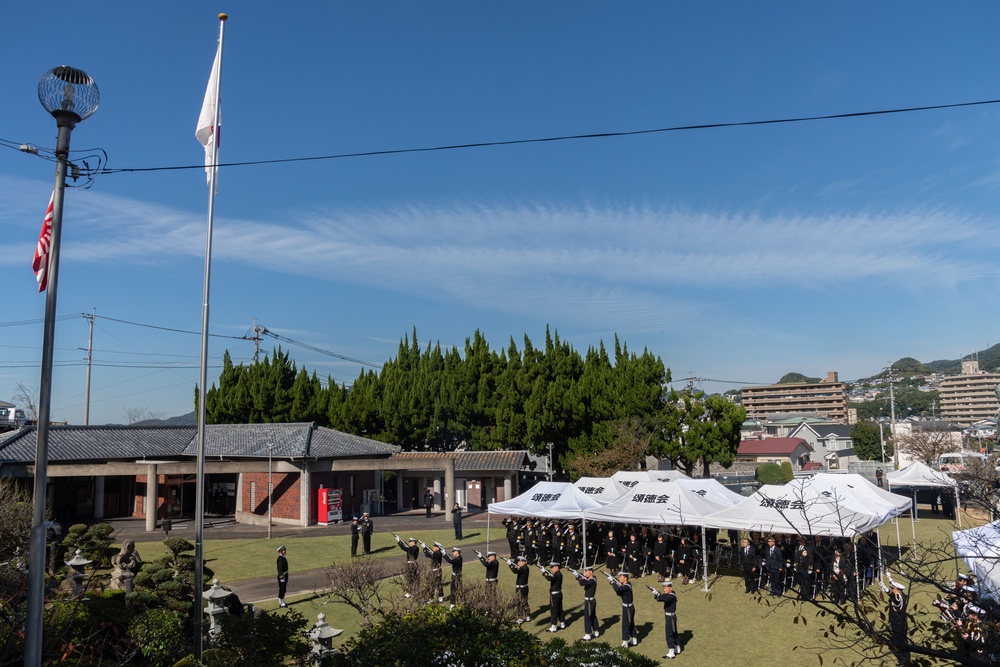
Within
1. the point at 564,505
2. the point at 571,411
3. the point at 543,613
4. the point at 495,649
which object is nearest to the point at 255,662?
the point at 495,649

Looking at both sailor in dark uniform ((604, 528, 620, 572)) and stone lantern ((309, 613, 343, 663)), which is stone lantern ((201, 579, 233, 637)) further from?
sailor in dark uniform ((604, 528, 620, 572))

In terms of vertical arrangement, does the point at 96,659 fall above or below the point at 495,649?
below

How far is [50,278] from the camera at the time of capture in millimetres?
6449

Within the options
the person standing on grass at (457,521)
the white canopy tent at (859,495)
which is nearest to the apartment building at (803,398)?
the person standing on grass at (457,521)

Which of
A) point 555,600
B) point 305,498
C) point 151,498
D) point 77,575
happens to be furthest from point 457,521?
point 77,575

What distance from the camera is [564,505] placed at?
64.4 feet

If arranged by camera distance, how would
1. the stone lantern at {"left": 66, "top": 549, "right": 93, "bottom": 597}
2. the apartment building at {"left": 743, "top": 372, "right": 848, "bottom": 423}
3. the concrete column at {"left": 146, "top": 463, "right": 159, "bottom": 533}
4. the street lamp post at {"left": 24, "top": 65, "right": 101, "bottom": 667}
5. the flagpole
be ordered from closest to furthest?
the street lamp post at {"left": 24, "top": 65, "right": 101, "bottom": 667} → the flagpole → the stone lantern at {"left": 66, "top": 549, "right": 93, "bottom": 597} → the concrete column at {"left": 146, "top": 463, "right": 159, "bottom": 533} → the apartment building at {"left": 743, "top": 372, "right": 848, "bottom": 423}

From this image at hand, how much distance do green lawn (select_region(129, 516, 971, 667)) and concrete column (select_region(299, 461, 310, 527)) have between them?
8.73 metres

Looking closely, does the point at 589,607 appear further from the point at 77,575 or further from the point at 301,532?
the point at 301,532

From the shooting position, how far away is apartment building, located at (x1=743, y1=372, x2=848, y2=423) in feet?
496

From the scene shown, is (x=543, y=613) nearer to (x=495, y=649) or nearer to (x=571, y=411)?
(x=495, y=649)

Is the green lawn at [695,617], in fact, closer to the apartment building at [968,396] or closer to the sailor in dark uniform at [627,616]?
the sailor in dark uniform at [627,616]

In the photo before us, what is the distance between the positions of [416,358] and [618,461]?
22534 mm

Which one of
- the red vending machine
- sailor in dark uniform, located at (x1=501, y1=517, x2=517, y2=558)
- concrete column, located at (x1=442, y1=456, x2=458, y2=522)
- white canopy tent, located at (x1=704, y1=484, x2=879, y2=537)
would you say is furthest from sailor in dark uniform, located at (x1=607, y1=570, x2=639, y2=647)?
the red vending machine
